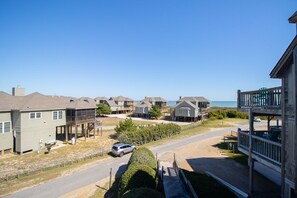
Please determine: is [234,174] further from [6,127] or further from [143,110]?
[143,110]

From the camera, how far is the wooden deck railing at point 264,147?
9.30 meters

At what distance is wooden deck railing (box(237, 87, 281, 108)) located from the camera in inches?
380

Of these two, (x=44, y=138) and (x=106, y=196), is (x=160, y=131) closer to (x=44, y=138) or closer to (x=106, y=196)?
(x=44, y=138)

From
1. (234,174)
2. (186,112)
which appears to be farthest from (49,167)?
(186,112)

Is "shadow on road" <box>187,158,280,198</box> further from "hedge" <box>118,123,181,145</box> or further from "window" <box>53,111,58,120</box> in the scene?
"window" <box>53,111,58,120</box>

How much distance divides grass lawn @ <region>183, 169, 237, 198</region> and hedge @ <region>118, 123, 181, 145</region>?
15.6 metres

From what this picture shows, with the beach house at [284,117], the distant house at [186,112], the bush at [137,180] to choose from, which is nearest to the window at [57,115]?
the bush at [137,180]

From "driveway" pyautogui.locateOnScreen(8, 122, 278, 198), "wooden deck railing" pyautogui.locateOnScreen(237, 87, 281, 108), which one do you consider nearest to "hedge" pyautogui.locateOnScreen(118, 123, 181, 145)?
"driveway" pyautogui.locateOnScreen(8, 122, 278, 198)

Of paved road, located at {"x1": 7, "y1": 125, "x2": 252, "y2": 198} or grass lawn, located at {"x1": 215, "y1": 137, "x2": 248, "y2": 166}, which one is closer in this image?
paved road, located at {"x1": 7, "y1": 125, "x2": 252, "y2": 198}

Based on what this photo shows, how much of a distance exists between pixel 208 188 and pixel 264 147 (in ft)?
14.4

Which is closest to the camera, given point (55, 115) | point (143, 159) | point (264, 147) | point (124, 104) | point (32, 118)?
point (264, 147)

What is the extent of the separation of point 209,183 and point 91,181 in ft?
31.8

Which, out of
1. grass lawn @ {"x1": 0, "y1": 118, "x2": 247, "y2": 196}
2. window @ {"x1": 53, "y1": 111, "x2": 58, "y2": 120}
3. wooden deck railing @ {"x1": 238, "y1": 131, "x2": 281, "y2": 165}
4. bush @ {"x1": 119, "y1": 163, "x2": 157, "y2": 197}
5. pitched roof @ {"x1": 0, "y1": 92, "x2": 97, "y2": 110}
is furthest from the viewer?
window @ {"x1": 53, "y1": 111, "x2": 58, "y2": 120}

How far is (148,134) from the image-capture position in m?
31.8
